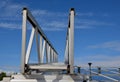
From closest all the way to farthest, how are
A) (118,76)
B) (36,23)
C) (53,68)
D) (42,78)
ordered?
(42,78), (53,68), (36,23), (118,76)

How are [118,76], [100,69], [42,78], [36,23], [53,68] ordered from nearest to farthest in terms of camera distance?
1. [42,78]
2. [53,68]
3. [36,23]
4. [118,76]
5. [100,69]

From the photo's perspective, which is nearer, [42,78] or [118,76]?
[42,78]

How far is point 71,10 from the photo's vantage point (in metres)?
12.1

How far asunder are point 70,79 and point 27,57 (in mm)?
1790

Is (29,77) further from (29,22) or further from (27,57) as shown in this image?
(29,22)

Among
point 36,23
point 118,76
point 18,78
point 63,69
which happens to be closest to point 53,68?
point 63,69

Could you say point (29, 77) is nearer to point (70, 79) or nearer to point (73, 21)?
point (70, 79)

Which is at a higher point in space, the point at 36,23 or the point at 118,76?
the point at 36,23

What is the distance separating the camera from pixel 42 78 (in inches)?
453

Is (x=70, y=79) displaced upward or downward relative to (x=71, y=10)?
downward

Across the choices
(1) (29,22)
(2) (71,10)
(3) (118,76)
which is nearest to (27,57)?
(1) (29,22)

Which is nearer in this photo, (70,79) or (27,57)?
(70,79)

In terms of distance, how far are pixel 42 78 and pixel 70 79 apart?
818mm

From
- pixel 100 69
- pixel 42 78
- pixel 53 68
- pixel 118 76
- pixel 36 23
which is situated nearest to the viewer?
pixel 42 78
